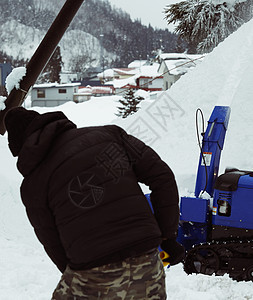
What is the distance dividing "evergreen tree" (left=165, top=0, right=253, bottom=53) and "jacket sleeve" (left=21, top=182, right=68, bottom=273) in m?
15.5

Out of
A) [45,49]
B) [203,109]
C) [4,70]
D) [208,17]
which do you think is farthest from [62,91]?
[45,49]

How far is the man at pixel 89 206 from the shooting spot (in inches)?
84.1

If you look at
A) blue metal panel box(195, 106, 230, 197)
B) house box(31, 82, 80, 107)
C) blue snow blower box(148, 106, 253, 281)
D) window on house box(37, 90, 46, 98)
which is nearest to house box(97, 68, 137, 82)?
house box(31, 82, 80, 107)

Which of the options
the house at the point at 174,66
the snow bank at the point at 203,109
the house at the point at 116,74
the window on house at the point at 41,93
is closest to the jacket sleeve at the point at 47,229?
the snow bank at the point at 203,109

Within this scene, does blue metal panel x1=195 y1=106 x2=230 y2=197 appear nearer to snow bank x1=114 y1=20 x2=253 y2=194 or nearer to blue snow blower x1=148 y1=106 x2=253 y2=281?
blue snow blower x1=148 y1=106 x2=253 y2=281

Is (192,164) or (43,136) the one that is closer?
(43,136)

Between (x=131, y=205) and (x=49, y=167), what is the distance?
486mm

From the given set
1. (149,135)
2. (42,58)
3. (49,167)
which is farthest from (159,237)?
(149,135)

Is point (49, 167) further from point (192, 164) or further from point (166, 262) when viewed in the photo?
point (192, 164)

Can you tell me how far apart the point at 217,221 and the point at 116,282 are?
3456 mm

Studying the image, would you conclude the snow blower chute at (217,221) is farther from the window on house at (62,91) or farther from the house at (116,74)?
the house at (116,74)

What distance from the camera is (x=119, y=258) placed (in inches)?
84.4

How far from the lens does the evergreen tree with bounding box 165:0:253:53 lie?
1639cm

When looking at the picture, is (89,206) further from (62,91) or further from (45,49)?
(62,91)
